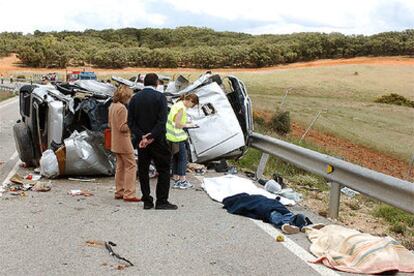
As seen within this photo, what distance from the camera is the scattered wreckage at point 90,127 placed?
10523 mm

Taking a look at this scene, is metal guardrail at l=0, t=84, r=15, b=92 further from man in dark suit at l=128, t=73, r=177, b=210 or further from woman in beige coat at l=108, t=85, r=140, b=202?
man in dark suit at l=128, t=73, r=177, b=210

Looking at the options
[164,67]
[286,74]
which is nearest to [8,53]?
[164,67]

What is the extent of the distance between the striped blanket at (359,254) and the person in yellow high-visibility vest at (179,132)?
396 centimetres

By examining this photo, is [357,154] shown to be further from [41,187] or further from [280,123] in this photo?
[41,187]

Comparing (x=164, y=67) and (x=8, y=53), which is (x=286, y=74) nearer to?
(x=164, y=67)

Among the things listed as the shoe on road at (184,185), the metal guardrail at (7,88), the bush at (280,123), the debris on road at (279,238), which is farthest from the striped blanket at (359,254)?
the metal guardrail at (7,88)

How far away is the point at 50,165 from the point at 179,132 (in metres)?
2.24

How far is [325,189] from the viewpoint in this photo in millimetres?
10953

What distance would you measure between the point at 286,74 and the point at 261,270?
80.3 meters

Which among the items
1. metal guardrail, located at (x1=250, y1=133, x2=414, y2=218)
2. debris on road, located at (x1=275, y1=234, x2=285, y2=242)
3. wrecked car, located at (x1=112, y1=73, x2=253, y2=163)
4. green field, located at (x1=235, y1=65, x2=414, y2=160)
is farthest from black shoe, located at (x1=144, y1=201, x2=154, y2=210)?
green field, located at (x1=235, y1=65, x2=414, y2=160)

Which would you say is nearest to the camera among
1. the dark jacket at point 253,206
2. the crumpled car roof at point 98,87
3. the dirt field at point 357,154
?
the dark jacket at point 253,206

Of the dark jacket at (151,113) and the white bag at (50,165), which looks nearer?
the dark jacket at (151,113)

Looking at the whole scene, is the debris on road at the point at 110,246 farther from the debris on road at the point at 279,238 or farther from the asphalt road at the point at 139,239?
the debris on road at the point at 279,238

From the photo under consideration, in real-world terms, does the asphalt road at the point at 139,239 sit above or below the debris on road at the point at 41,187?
above
